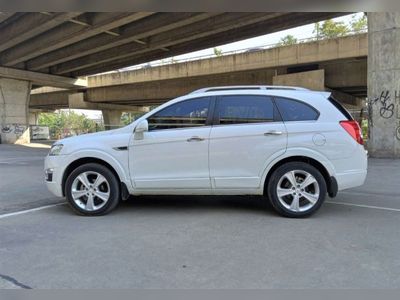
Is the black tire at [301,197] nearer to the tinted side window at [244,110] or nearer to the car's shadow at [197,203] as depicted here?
the car's shadow at [197,203]

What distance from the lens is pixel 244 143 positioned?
5.49 metres

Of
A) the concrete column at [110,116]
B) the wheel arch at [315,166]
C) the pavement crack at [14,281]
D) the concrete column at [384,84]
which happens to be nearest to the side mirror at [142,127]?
the wheel arch at [315,166]

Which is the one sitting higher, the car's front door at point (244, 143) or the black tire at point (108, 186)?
the car's front door at point (244, 143)

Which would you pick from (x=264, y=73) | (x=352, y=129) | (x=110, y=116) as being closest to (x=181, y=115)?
(x=352, y=129)

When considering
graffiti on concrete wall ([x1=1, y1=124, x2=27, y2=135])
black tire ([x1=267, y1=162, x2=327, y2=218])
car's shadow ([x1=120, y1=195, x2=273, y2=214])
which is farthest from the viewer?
graffiti on concrete wall ([x1=1, y1=124, x2=27, y2=135])

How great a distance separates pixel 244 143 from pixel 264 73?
21.5 m

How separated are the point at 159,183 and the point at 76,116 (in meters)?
113

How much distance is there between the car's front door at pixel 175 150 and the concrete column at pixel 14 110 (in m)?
29.8

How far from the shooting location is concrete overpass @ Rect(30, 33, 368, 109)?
21250 millimetres

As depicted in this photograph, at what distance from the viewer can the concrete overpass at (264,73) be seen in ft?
69.7

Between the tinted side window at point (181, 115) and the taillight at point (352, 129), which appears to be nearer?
the taillight at point (352, 129)

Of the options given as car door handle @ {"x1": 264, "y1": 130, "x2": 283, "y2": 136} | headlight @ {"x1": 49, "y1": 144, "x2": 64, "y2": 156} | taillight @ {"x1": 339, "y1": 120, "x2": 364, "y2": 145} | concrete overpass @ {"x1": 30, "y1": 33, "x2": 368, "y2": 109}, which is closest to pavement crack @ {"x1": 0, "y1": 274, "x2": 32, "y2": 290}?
headlight @ {"x1": 49, "y1": 144, "x2": 64, "y2": 156}

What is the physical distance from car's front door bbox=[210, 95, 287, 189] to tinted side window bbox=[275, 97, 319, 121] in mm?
106

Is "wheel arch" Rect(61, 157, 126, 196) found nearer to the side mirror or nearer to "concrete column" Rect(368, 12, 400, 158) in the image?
the side mirror
